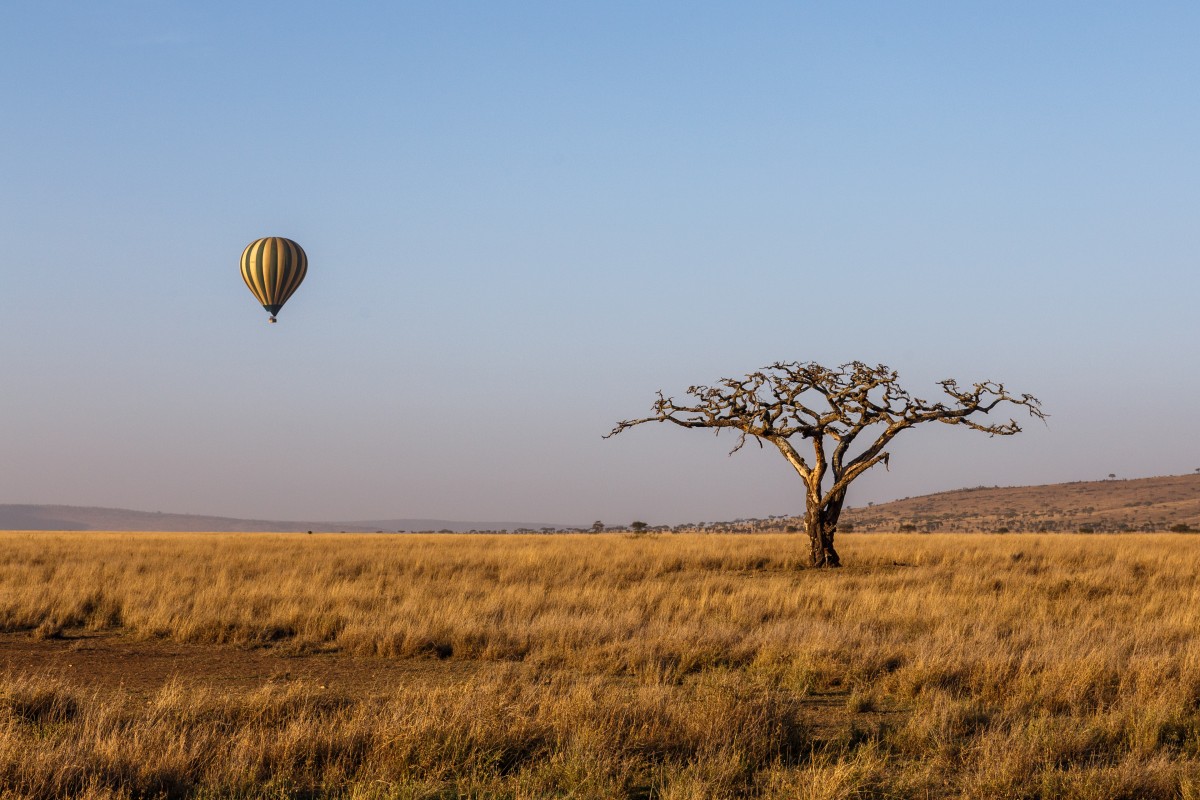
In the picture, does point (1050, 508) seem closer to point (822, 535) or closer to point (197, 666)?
point (822, 535)

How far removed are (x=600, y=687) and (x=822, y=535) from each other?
19.6m

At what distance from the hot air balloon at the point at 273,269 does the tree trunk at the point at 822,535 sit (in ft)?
86.2

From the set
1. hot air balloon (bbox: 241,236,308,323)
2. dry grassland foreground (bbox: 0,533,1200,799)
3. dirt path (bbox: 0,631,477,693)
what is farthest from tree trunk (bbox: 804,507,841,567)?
hot air balloon (bbox: 241,236,308,323)

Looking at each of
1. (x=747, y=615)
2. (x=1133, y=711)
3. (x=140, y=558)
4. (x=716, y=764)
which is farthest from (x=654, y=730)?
(x=140, y=558)

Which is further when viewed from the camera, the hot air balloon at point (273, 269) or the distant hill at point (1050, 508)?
the distant hill at point (1050, 508)

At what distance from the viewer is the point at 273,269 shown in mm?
44875

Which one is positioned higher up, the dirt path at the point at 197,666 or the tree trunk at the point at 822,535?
the tree trunk at the point at 822,535

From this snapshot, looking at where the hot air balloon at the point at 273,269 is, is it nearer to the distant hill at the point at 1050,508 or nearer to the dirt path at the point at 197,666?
the dirt path at the point at 197,666

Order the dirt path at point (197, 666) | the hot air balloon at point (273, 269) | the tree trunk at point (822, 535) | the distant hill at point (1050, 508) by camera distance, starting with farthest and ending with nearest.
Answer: the distant hill at point (1050, 508)
the hot air balloon at point (273, 269)
the tree trunk at point (822, 535)
the dirt path at point (197, 666)

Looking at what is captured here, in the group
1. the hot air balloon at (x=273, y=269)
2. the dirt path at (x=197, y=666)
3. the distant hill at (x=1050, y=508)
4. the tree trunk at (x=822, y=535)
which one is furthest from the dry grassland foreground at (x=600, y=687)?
the distant hill at (x=1050, y=508)

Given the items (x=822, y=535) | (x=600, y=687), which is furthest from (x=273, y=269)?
(x=600, y=687)

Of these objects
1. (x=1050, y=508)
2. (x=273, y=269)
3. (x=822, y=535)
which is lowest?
(x=1050, y=508)

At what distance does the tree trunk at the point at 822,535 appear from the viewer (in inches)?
1157

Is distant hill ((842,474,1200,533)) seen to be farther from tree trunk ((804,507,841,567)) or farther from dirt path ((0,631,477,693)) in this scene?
dirt path ((0,631,477,693))
